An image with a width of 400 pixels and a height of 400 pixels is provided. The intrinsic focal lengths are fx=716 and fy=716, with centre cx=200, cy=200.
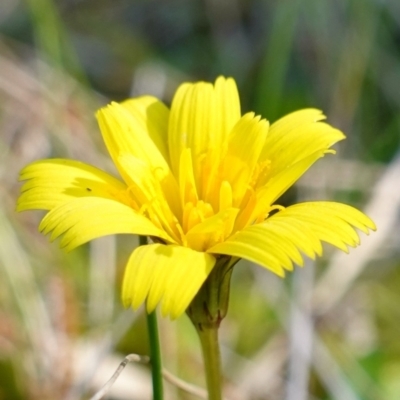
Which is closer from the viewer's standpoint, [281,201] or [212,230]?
[212,230]

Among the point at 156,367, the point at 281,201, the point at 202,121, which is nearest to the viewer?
the point at 156,367

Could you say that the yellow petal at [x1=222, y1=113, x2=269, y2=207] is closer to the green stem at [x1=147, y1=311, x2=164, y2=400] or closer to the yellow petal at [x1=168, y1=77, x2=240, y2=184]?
the yellow petal at [x1=168, y1=77, x2=240, y2=184]

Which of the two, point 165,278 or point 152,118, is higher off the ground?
point 152,118

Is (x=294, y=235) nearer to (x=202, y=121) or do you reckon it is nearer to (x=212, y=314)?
(x=212, y=314)

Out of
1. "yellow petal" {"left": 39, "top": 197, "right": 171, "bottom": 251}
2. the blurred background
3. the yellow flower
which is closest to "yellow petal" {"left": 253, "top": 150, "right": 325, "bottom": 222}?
the yellow flower

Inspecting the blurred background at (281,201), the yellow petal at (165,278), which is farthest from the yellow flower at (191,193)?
the blurred background at (281,201)

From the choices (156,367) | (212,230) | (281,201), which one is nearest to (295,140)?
(212,230)

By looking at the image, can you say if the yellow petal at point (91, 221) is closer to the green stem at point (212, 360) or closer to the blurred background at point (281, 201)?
the green stem at point (212, 360)
